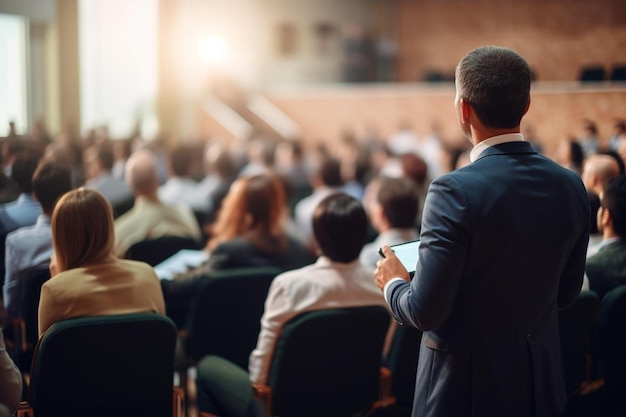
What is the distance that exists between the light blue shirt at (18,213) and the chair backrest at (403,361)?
185 cm

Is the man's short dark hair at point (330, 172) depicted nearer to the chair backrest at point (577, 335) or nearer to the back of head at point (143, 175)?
the back of head at point (143, 175)

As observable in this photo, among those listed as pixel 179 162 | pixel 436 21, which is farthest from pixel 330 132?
pixel 179 162

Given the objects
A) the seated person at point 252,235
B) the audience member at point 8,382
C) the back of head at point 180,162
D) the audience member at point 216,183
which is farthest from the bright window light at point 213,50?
the audience member at point 8,382

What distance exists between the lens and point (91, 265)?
2.52m

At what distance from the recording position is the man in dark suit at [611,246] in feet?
9.78

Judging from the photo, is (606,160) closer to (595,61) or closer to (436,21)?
(595,61)

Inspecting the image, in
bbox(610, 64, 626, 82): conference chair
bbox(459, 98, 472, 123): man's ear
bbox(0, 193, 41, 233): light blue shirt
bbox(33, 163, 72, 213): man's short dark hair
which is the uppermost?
bbox(610, 64, 626, 82): conference chair

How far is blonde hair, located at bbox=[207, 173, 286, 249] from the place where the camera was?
12.7 feet

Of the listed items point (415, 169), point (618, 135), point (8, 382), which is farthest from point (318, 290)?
point (618, 135)

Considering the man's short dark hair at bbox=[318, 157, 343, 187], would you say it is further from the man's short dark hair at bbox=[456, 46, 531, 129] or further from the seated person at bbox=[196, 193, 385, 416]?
the man's short dark hair at bbox=[456, 46, 531, 129]

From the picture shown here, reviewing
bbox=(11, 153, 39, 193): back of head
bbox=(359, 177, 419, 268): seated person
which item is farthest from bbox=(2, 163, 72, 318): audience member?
bbox=(359, 177, 419, 268): seated person

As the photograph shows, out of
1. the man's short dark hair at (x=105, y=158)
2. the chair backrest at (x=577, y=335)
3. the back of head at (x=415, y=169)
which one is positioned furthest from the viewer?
the man's short dark hair at (x=105, y=158)

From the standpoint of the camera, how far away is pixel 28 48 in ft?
13.8

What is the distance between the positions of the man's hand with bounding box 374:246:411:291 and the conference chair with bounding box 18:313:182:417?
0.76 metres
